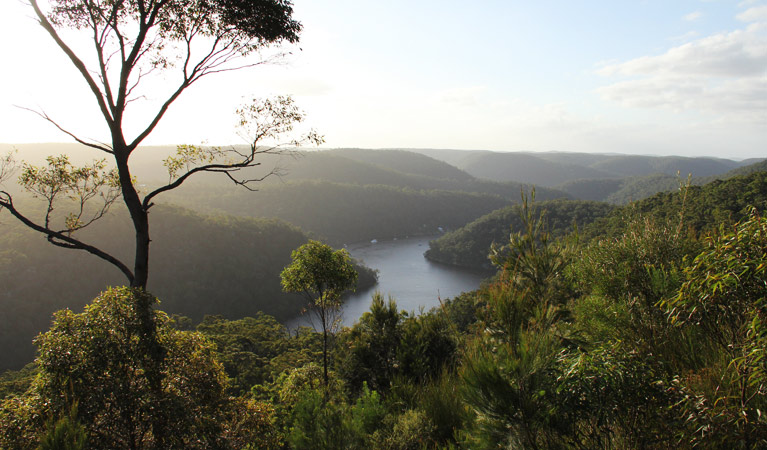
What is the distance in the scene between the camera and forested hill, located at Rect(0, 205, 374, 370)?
40625mm

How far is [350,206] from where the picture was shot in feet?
358

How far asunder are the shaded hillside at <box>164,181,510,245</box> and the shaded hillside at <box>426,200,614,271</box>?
2545cm

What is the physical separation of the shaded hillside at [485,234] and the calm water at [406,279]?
349 cm

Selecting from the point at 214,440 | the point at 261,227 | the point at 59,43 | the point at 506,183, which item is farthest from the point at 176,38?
the point at 506,183

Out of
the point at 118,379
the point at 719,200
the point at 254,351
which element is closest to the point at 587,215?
the point at 719,200

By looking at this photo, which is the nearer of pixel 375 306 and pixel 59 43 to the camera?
pixel 59 43

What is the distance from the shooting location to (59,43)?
5.05 meters

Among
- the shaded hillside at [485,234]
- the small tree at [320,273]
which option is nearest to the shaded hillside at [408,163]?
A: the shaded hillside at [485,234]

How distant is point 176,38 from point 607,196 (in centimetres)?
17460

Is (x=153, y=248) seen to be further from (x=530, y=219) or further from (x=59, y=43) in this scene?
(x=530, y=219)

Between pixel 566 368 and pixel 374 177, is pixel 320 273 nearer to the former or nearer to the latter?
pixel 566 368

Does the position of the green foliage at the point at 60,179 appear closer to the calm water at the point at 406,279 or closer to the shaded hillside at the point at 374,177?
the calm water at the point at 406,279

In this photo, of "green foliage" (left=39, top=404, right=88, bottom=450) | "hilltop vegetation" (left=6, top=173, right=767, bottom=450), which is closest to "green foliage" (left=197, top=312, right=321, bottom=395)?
"hilltop vegetation" (left=6, top=173, right=767, bottom=450)

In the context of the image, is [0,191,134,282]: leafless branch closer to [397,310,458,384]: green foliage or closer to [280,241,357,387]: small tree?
[280,241,357,387]: small tree
